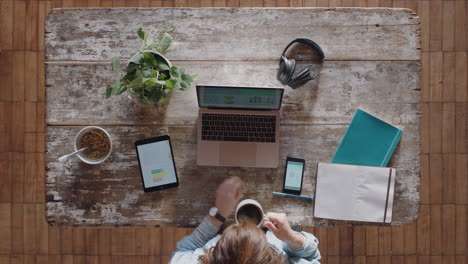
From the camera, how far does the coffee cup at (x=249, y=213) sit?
139 cm

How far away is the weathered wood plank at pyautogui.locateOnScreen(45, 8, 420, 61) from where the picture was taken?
1.46 metres

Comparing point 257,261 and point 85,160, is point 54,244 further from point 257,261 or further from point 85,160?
point 257,261

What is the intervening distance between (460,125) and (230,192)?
5.29 ft

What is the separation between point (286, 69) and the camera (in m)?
1.38

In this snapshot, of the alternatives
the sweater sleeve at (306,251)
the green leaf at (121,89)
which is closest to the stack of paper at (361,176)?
the sweater sleeve at (306,251)

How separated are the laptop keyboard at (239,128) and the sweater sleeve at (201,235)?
359mm

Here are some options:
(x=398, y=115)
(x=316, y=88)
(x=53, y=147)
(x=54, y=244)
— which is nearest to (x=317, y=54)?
(x=316, y=88)

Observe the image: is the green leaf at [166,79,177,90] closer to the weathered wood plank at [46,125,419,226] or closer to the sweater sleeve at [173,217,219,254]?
the weathered wood plank at [46,125,419,226]

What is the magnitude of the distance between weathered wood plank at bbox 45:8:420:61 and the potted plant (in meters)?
0.14

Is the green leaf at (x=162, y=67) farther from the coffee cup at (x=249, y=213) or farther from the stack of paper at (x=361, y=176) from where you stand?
the stack of paper at (x=361, y=176)

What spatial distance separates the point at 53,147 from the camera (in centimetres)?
147

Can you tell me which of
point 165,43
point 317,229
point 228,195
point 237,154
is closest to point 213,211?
point 228,195

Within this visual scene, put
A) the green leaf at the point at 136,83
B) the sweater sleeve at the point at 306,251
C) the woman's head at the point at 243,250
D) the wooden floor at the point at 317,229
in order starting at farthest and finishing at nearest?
1. the wooden floor at the point at 317,229
2. the sweater sleeve at the point at 306,251
3. the green leaf at the point at 136,83
4. the woman's head at the point at 243,250

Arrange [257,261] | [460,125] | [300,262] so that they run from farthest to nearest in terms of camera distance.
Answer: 1. [460,125]
2. [300,262]
3. [257,261]
